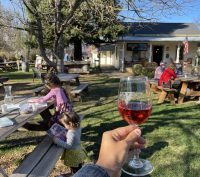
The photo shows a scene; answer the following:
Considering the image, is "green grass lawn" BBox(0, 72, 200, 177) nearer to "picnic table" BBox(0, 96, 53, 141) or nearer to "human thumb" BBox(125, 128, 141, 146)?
"picnic table" BBox(0, 96, 53, 141)

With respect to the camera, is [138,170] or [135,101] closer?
[135,101]

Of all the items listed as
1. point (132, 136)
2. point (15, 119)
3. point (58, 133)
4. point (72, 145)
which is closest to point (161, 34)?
point (58, 133)

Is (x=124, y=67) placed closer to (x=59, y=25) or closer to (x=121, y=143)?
(x=59, y=25)

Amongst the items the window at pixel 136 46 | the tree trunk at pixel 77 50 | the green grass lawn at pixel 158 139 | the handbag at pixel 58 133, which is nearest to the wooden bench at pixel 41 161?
the handbag at pixel 58 133

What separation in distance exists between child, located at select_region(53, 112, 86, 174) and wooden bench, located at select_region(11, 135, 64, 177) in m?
0.13

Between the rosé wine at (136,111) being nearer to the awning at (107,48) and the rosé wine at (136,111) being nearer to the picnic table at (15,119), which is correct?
the picnic table at (15,119)

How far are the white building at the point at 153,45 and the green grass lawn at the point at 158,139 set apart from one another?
16734 millimetres

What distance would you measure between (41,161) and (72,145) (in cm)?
69

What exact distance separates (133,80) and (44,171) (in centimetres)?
224

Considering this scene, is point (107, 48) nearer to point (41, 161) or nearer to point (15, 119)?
point (15, 119)

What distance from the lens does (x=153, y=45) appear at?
27.4 metres

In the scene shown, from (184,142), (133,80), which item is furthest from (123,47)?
(133,80)

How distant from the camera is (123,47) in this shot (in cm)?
2527

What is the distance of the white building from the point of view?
2584 cm
